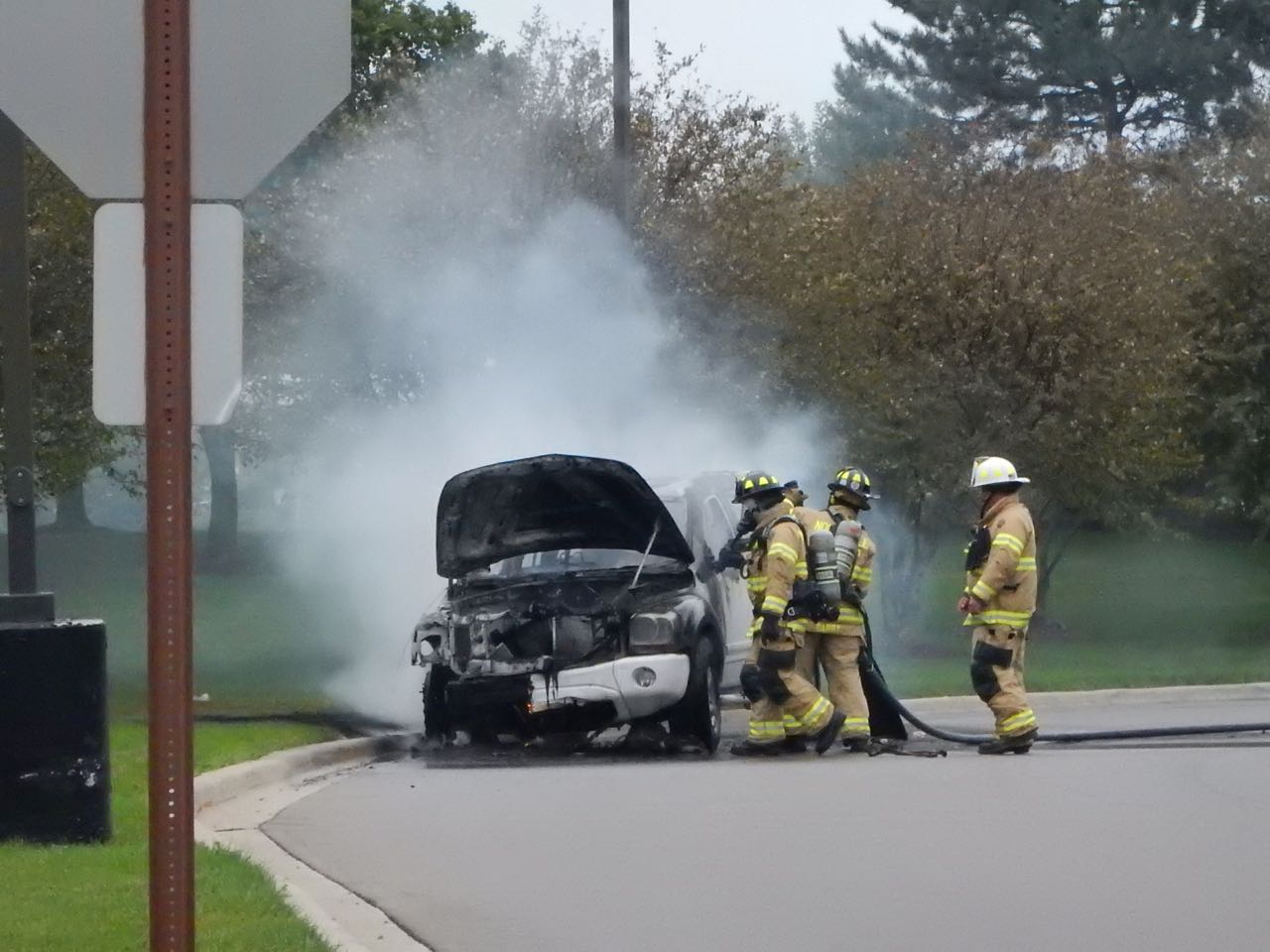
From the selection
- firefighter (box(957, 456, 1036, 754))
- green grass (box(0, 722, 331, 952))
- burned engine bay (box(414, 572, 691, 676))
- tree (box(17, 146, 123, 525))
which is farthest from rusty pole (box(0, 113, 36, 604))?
tree (box(17, 146, 123, 525))

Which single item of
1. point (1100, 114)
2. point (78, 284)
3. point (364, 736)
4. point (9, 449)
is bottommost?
point (364, 736)

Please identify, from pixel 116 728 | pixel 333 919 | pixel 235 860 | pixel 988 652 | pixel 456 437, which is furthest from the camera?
pixel 456 437

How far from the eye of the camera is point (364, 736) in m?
13.6

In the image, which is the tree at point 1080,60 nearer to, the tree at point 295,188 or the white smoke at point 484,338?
the tree at point 295,188

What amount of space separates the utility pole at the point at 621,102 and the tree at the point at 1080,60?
25350 millimetres

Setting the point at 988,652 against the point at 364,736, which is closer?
the point at 988,652

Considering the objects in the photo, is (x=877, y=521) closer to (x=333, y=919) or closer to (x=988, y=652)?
(x=988, y=652)

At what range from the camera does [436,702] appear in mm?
12977

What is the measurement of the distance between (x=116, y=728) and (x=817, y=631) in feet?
15.0

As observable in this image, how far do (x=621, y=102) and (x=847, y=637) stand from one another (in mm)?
7536

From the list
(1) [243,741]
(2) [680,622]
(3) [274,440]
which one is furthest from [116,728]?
(3) [274,440]

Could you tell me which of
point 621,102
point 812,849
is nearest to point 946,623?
point 621,102

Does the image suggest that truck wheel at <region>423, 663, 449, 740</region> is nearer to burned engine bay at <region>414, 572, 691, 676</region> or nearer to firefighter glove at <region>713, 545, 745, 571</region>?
burned engine bay at <region>414, 572, 691, 676</region>

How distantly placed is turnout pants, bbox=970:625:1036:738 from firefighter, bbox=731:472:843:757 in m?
0.92
